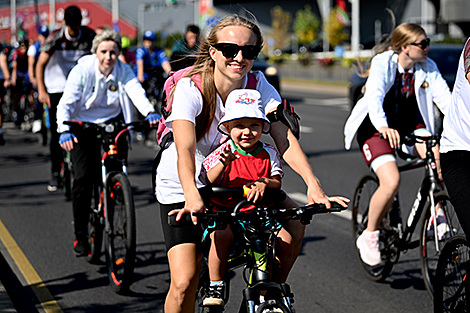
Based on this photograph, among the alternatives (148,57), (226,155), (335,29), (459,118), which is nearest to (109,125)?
(226,155)

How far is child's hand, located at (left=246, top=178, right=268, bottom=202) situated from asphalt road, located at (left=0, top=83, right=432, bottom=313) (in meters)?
1.82

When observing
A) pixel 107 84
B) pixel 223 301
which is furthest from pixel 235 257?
pixel 107 84

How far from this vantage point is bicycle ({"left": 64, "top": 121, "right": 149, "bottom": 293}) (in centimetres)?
463

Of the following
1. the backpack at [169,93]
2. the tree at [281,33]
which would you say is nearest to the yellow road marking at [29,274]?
the backpack at [169,93]

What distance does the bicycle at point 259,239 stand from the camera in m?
2.75

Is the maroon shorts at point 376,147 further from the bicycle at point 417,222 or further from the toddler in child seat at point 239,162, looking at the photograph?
the toddler in child seat at point 239,162

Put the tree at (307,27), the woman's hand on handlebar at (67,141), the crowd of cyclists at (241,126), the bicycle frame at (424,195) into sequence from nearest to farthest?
the crowd of cyclists at (241,126) < the bicycle frame at (424,195) < the woman's hand on handlebar at (67,141) < the tree at (307,27)

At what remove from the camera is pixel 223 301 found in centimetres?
310

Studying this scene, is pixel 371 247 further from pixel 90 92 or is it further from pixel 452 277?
pixel 90 92

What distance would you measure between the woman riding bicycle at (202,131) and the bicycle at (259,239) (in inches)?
5.3

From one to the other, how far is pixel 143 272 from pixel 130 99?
4.92 ft

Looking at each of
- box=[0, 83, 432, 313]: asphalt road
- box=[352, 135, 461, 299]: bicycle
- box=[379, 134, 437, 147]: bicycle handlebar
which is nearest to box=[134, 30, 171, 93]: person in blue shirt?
box=[0, 83, 432, 313]: asphalt road

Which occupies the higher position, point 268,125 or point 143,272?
point 268,125

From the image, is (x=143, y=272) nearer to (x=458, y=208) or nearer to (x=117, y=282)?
(x=117, y=282)
